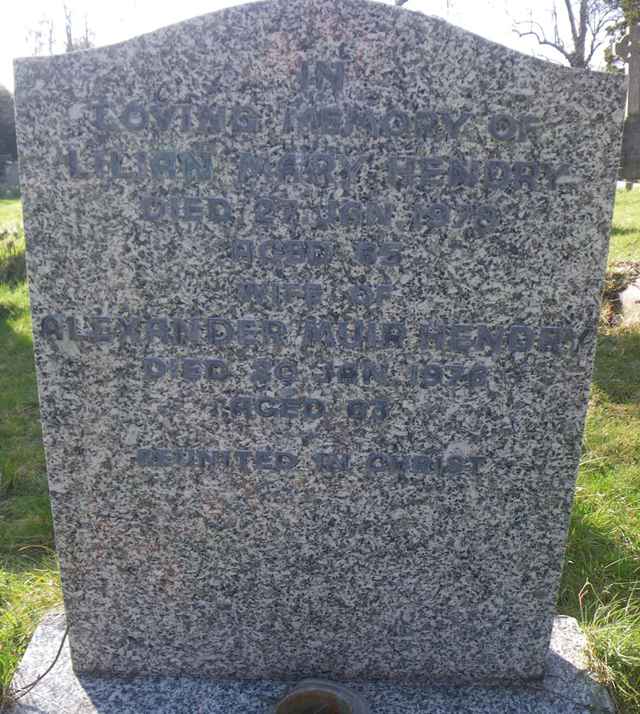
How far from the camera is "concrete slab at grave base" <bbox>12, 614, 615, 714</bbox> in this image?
2.08m

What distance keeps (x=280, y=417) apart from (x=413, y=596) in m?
0.72

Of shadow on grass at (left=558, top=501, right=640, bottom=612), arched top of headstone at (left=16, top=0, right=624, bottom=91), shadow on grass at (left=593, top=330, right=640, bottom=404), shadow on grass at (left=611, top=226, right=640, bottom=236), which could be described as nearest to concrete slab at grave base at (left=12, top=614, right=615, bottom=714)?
shadow on grass at (left=558, top=501, right=640, bottom=612)

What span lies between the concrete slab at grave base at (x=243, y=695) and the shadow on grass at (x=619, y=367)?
2658 millimetres

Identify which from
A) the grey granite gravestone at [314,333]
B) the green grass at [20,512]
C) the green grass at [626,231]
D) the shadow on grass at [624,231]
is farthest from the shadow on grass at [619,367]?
the shadow on grass at [624,231]

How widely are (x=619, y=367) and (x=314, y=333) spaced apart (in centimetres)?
368

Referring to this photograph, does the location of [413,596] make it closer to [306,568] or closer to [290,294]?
[306,568]

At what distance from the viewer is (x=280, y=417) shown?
1985 mm

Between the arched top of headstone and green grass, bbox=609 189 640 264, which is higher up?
the arched top of headstone

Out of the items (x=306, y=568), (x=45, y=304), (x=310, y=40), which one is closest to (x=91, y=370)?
(x=45, y=304)

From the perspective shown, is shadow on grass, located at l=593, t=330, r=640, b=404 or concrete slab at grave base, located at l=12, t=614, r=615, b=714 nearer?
concrete slab at grave base, located at l=12, t=614, r=615, b=714

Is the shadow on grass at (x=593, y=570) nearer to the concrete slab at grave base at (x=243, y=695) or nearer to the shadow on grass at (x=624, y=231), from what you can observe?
the concrete slab at grave base at (x=243, y=695)

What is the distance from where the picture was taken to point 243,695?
214cm

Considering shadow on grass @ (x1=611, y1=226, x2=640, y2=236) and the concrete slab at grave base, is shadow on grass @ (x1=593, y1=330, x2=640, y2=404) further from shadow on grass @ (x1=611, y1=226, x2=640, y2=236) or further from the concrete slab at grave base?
shadow on grass @ (x1=611, y1=226, x2=640, y2=236)

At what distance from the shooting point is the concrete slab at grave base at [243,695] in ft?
6.83
